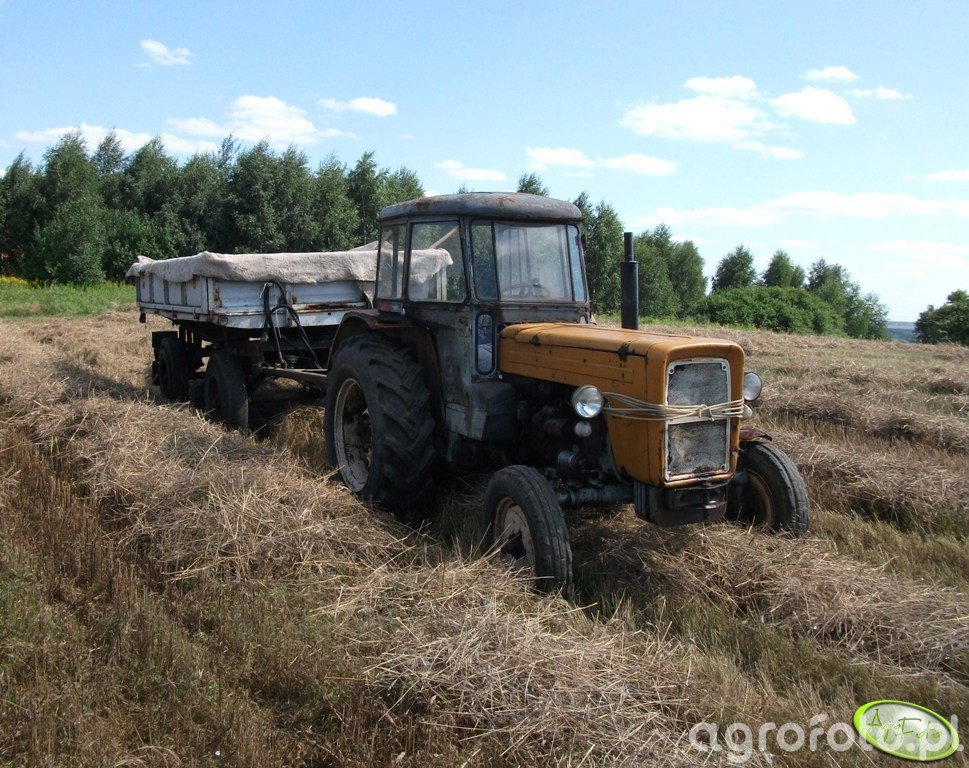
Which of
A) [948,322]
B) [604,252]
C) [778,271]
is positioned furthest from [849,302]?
[604,252]

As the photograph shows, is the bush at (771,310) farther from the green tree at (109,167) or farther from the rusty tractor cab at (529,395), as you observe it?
the rusty tractor cab at (529,395)

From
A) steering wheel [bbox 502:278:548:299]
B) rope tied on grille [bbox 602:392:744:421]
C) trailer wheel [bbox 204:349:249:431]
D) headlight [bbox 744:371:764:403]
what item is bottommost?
trailer wheel [bbox 204:349:249:431]

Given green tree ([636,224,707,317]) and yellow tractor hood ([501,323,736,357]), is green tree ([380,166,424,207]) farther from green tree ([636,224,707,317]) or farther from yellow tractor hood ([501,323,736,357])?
yellow tractor hood ([501,323,736,357])

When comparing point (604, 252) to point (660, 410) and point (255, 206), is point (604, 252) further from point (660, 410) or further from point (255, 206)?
point (660, 410)

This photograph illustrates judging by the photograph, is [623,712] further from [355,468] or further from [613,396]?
[355,468]

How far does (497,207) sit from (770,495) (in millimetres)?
2393

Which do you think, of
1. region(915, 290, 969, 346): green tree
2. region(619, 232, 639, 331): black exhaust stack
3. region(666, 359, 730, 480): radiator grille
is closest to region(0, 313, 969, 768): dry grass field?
region(666, 359, 730, 480): radiator grille

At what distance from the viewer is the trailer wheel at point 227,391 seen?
7.72 m

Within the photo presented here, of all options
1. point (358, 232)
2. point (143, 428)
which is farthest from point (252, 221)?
point (143, 428)

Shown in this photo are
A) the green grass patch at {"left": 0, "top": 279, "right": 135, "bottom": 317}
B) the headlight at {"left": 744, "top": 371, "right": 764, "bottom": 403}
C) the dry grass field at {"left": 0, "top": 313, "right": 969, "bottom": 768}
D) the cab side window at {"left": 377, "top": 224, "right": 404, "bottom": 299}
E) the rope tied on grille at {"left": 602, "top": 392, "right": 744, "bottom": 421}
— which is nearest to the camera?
the dry grass field at {"left": 0, "top": 313, "right": 969, "bottom": 768}

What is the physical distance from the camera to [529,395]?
5.01 metres

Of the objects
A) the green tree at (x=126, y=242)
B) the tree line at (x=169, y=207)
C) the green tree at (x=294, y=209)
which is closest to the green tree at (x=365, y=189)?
the tree line at (x=169, y=207)

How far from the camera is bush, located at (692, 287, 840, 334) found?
4731cm

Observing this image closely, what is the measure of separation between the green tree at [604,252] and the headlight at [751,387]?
36.4 meters
